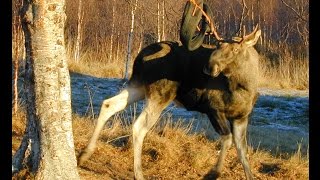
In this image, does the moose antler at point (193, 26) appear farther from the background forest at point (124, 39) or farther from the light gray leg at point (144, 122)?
the background forest at point (124, 39)

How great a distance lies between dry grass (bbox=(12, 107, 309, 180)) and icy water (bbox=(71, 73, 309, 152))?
0.65 m

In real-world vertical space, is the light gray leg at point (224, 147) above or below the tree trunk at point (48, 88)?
below

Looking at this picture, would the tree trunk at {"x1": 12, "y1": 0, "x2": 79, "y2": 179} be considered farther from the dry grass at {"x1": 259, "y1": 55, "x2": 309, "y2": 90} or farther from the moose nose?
the dry grass at {"x1": 259, "y1": 55, "x2": 309, "y2": 90}

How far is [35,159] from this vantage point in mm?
5156

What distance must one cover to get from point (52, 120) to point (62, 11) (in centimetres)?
95

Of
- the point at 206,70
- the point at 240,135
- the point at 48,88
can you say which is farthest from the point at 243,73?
the point at 48,88

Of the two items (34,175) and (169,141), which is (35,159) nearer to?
(34,175)

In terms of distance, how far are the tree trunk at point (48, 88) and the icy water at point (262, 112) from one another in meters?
3.69

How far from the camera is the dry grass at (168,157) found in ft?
23.2

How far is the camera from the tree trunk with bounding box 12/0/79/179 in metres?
4.89

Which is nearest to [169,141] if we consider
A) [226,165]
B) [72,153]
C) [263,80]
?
[226,165]

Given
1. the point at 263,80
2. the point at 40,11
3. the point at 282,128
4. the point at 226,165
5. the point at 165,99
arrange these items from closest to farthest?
the point at 40,11 → the point at 165,99 → the point at 226,165 → the point at 282,128 → the point at 263,80

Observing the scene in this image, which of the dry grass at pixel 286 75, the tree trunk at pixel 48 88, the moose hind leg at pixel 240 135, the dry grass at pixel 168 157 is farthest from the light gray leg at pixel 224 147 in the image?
the dry grass at pixel 286 75

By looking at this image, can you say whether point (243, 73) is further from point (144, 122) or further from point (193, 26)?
point (144, 122)
